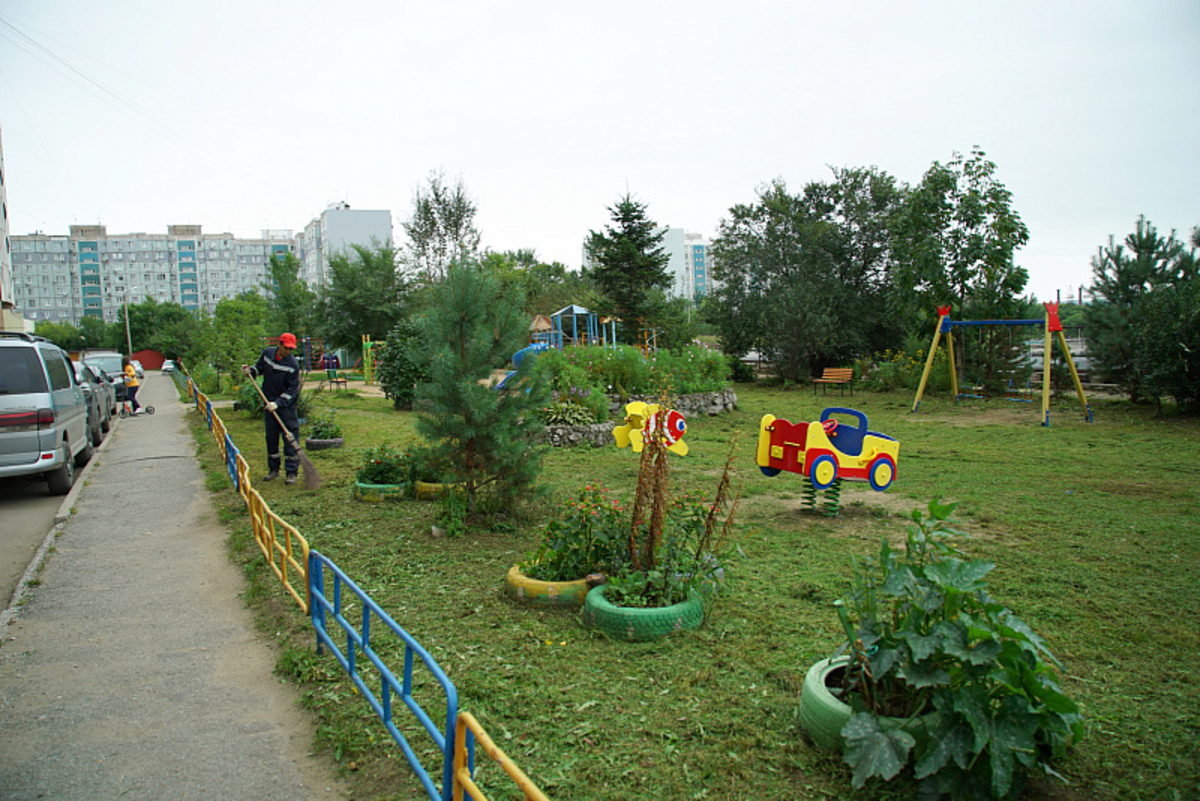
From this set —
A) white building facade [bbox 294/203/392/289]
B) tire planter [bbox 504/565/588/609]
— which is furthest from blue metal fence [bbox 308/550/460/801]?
white building facade [bbox 294/203/392/289]

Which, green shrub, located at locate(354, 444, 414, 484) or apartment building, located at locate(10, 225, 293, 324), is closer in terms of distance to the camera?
green shrub, located at locate(354, 444, 414, 484)

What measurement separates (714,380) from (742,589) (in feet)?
40.9

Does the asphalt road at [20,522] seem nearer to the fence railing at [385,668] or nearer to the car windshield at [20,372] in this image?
the car windshield at [20,372]

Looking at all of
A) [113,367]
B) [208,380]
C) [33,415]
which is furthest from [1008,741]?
[113,367]

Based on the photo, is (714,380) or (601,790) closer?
(601,790)

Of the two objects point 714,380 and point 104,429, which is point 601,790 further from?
point 104,429

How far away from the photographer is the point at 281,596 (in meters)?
5.48

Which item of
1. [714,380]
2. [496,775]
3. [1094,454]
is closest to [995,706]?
[496,775]

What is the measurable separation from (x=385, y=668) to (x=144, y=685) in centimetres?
198

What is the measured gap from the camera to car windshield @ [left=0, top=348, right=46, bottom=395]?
904 centimetres

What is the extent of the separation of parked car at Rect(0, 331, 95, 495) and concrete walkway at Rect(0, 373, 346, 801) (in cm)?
213

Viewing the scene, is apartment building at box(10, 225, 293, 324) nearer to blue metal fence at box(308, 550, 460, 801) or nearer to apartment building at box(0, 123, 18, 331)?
apartment building at box(0, 123, 18, 331)

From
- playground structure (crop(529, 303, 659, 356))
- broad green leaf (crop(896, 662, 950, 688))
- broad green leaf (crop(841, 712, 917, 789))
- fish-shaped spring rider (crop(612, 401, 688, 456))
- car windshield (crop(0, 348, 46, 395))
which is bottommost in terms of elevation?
broad green leaf (crop(841, 712, 917, 789))

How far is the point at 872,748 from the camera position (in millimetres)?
2797
